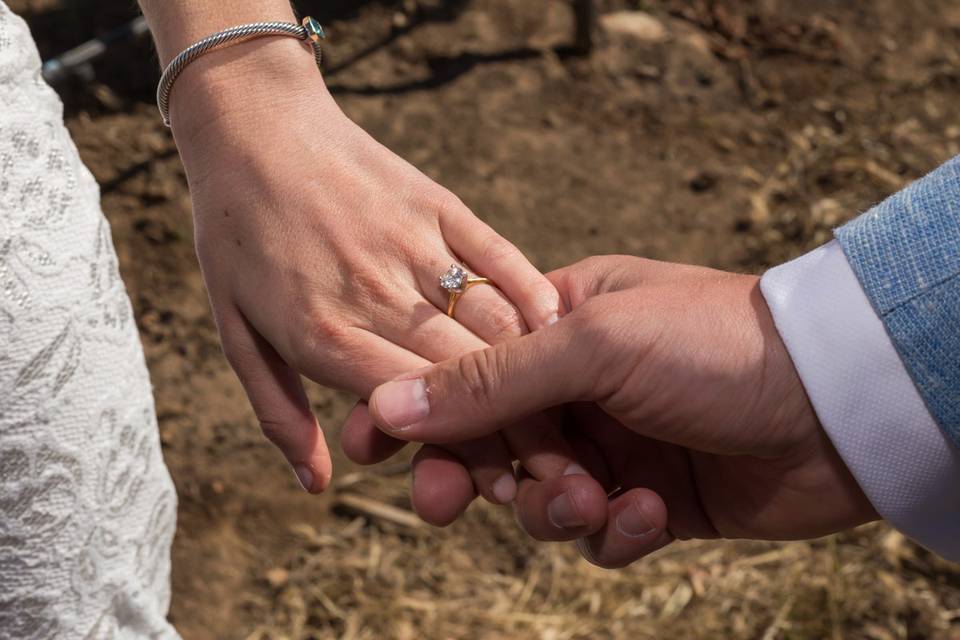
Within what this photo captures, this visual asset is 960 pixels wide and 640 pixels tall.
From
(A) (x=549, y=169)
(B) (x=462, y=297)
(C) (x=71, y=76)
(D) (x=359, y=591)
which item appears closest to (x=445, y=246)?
(B) (x=462, y=297)

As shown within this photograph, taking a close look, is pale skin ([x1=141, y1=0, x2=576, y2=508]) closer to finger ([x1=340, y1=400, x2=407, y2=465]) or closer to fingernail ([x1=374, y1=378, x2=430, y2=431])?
finger ([x1=340, y1=400, x2=407, y2=465])

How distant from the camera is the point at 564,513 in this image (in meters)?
1.42

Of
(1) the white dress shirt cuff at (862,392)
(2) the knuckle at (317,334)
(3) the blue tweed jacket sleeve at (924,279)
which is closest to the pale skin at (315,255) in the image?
(2) the knuckle at (317,334)

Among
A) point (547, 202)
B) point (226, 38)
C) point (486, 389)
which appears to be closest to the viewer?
point (486, 389)

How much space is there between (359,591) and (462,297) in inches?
43.9

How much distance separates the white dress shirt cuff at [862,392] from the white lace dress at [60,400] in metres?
0.86

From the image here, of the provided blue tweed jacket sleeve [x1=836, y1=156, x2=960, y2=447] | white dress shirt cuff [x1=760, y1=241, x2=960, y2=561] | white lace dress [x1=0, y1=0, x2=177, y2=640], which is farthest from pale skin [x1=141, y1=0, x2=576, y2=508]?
blue tweed jacket sleeve [x1=836, y1=156, x2=960, y2=447]

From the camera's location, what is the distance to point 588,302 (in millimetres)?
1361

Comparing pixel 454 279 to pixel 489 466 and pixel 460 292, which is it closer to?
pixel 460 292

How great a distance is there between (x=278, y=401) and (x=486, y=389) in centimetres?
38

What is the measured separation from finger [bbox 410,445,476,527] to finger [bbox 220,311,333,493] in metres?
0.16

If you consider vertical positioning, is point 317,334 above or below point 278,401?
above

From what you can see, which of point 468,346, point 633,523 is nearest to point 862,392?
point 633,523

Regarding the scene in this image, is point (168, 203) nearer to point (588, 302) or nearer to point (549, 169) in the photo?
point (549, 169)
